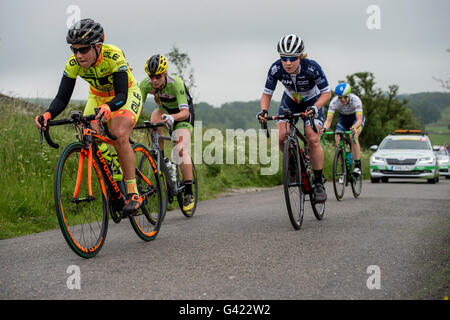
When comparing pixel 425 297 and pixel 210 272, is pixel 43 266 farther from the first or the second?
pixel 425 297

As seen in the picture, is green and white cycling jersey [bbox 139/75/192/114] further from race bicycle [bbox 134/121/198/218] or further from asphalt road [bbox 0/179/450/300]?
asphalt road [bbox 0/179/450/300]

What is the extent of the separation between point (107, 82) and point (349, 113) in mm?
8053

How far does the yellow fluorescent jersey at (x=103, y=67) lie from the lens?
5.31 metres

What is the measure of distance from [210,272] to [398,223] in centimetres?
384

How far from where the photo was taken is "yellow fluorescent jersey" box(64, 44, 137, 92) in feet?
17.4

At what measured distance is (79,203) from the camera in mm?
4867

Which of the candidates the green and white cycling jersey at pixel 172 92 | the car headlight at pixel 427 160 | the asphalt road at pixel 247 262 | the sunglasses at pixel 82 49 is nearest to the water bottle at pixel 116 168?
the asphalt road at pixel 247 262

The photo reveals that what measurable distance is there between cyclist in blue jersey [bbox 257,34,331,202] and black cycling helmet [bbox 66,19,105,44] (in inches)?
98.8

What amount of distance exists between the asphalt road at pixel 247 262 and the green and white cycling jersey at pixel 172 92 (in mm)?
1722

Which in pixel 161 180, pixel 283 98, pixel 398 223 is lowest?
pixel 398 223

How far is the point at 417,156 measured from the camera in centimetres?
1834

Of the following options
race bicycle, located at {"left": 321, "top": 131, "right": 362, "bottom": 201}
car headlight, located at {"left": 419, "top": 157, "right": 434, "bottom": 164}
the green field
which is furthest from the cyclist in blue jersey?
car headlight, located at {"left": 419, "top": 157, "right": 434, "bottom": 164}

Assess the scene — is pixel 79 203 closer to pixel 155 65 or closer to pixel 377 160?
pixel 155 65
